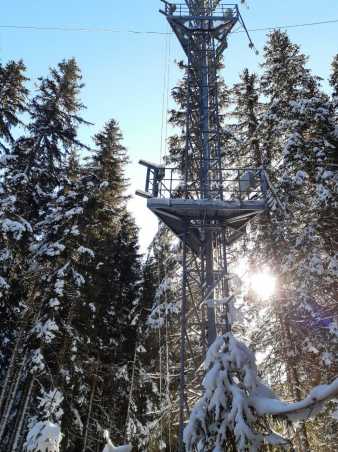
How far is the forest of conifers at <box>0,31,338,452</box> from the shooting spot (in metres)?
11.4

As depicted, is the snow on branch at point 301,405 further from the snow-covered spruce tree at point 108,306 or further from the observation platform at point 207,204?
the snow-covered spruce tree at point 108,306

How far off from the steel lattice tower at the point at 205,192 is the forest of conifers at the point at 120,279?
213 cm

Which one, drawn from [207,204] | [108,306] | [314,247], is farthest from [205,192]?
[108,306]

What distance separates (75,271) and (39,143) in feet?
17.1

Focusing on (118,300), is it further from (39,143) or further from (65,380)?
(39,143)

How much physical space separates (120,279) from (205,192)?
8.44 metres

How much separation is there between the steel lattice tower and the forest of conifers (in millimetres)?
2132

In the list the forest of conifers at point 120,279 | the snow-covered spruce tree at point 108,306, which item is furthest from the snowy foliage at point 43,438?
the snow-covered spruce tree at point 108,306

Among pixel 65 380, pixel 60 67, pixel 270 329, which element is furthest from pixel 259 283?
pixel 60 67

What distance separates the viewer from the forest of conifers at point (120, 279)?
11430 mm

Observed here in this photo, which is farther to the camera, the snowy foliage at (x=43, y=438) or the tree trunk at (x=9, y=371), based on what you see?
the tree trunk at (x=9, y=371)

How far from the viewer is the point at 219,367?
16.8 feet

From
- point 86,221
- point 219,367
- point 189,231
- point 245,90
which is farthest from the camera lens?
point 245,90

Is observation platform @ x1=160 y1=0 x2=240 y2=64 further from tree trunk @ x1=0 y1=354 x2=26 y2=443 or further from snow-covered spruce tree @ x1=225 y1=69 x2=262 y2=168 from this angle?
tree trunk @ x1=0 y1=354 x2=26 y2=443
